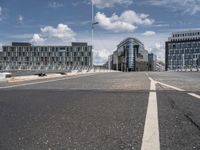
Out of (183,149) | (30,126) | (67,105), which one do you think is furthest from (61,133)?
(67,105)

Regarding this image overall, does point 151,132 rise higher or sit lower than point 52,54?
lower

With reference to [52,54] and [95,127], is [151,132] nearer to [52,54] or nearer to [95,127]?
[95,127]

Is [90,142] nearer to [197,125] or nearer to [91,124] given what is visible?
[91,124]

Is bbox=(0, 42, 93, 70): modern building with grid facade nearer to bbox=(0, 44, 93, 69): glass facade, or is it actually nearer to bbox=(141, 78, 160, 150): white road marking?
bbox=(0, 44, 93, 69): glass facade

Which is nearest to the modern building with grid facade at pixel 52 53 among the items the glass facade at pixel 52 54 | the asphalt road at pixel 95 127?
the glass facade at pixel 52 54

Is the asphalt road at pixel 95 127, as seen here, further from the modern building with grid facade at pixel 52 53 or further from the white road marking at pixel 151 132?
the modern building with grid facade at pixel 52 53

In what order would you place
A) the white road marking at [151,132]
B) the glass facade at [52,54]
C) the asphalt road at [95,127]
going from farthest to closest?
1. the glass facade at [52,54]
2. the asphalt road at [95,127]
3. the white road marking at [151,132]

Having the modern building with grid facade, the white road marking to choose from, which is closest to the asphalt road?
the white road marking

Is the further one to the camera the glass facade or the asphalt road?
the glass facade

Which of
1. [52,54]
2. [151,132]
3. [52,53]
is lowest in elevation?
[151,132]

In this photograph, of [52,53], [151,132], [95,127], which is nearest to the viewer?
[151,132]

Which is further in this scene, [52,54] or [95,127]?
[52,54]

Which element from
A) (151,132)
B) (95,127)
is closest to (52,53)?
(95,127)

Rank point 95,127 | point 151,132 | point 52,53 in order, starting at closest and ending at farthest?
point 151,132
point 95,127
point 52,53
